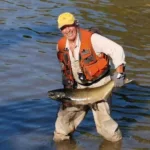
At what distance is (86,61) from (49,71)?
4.84 m

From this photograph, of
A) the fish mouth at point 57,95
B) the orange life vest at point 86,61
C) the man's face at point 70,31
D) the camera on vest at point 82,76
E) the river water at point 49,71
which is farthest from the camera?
the river water at point 49,71

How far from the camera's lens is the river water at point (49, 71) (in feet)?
29.3

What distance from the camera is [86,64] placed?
7.71m

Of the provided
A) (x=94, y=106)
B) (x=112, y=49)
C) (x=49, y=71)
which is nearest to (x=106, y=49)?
(x=112, y=49)

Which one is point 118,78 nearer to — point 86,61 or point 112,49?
point 112,49

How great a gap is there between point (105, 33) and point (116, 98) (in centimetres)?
551

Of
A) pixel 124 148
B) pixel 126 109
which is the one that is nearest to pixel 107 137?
pixel 124 148

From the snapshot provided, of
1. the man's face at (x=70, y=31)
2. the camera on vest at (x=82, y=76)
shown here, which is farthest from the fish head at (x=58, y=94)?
the man's face at (x=70, y=31)

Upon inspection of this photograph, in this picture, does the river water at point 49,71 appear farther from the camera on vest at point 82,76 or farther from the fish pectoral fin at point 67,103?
the camera on vest at point 82,76

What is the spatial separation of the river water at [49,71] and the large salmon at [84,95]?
111 centimetres

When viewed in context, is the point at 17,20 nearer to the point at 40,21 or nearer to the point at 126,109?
the point at 40,21

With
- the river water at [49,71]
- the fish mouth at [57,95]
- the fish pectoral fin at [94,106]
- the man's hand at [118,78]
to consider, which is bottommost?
the river water at [49,71]

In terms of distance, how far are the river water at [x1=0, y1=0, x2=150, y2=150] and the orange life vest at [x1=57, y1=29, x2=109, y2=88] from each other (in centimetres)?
130

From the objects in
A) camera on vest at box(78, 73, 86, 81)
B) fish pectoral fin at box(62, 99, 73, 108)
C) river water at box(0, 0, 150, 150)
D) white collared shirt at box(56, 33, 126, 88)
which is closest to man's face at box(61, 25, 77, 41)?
white collared shirt at box(56, 33, 126, 88)
